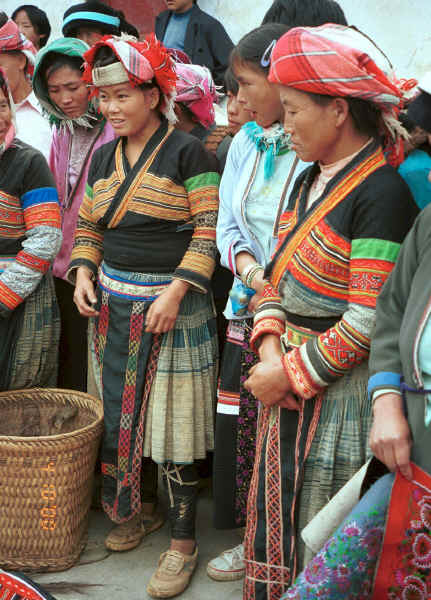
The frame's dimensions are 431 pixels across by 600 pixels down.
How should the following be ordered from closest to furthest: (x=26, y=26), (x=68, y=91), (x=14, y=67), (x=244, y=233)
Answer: (x=244, y=233) → (x=68, y=91) → (x=14, y=67) → (x=26, y=26)

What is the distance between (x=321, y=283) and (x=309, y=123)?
0.45 metres

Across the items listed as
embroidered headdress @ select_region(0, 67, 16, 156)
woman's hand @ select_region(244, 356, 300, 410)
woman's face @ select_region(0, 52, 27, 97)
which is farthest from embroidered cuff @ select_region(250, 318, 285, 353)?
woman's face @ select_region(0, 52, 27, 97)

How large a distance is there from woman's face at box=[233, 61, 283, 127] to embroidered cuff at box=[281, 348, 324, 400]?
3.10ft

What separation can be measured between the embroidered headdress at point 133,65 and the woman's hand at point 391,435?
5.70 ft

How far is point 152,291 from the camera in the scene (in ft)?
9.84

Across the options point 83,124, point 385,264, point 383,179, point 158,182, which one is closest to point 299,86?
point 383,179

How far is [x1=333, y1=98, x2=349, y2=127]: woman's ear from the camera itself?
6.50ft

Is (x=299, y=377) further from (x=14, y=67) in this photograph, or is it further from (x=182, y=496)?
(x=14, y=67)

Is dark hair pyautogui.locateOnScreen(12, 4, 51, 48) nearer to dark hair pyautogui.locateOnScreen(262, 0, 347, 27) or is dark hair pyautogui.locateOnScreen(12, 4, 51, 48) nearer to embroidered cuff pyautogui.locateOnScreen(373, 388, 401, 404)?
dark hair pyautogui.locateOnScreen(262, 0, 347, 27)

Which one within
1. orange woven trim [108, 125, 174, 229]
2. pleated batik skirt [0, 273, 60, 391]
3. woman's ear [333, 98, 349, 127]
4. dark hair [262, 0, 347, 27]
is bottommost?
pleated batik skirt [0, 273, 60, 391]

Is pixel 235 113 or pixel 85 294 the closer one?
pixel 235 113

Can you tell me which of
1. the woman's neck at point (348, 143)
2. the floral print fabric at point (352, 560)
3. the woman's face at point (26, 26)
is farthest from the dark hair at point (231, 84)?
the woman's face at point (26, 26)

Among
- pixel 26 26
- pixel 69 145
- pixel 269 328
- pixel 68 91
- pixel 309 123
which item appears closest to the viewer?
pixel 309 123

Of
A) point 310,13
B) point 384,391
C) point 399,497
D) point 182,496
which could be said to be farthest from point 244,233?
point 399,497
